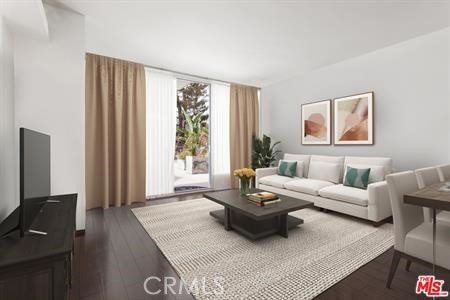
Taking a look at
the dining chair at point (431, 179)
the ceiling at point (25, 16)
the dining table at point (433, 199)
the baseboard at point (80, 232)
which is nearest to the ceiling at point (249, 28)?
the ceiling at point (25, 16)

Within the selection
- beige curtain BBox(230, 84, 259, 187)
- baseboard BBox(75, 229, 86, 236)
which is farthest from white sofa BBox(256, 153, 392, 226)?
baseboard BBox(75, 229, 86, 236)

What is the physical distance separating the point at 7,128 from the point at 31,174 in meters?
1.03

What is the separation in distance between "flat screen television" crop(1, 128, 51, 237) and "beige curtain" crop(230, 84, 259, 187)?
3.93 metres

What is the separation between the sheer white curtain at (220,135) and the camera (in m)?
5.16

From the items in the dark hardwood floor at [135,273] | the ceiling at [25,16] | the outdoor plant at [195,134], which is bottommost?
the dark hardwood floor at [135,273]

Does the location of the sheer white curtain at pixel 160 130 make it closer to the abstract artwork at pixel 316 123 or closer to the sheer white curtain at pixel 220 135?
the sheer white curtain at pixel 220 135

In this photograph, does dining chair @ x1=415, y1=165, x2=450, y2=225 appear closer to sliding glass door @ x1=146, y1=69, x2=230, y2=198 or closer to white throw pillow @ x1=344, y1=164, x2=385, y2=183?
white throw pillow @ x1=344, y1=164, x2=385, y2=183

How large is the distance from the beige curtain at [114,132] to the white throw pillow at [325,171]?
3.31m

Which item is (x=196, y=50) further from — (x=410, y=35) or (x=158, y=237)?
(x=410, y=35)

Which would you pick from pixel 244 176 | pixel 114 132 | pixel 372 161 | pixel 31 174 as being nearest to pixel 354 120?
pixel 372 161

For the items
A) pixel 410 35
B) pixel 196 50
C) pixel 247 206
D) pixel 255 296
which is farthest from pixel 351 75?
pixel 255 296

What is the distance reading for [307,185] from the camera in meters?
3.67

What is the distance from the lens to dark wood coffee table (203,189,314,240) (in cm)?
236

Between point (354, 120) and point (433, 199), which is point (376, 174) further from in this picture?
point (433, 199)
